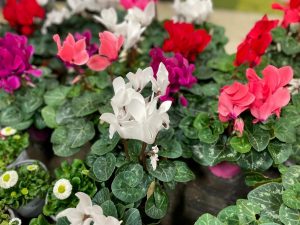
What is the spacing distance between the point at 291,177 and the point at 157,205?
13.9 inches

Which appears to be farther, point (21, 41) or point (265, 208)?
point (21, 41)

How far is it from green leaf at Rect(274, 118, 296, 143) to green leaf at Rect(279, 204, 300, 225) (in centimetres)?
23

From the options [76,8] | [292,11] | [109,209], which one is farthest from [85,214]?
[76,8]

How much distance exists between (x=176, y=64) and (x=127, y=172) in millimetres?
348

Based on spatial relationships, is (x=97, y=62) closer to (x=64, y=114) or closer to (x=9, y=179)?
(x=64, y=114)

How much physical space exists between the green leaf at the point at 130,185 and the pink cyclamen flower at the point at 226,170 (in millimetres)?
319

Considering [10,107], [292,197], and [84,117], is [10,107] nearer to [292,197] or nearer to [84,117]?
[84,117]

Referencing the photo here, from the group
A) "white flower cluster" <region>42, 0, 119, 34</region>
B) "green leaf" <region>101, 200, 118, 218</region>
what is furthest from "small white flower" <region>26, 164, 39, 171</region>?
"white flower cluster" <region>42, 0, 119, 34</region>

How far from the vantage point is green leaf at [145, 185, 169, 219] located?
1.02 meters

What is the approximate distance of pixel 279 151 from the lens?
43.1 inches

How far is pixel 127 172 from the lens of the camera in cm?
102

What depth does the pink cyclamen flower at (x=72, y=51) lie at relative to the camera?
111 cm

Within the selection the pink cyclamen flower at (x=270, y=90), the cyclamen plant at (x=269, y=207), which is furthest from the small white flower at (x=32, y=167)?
the pink cyclamen flower at (x=270, y=90)

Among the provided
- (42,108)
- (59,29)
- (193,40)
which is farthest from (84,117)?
(59,29)
